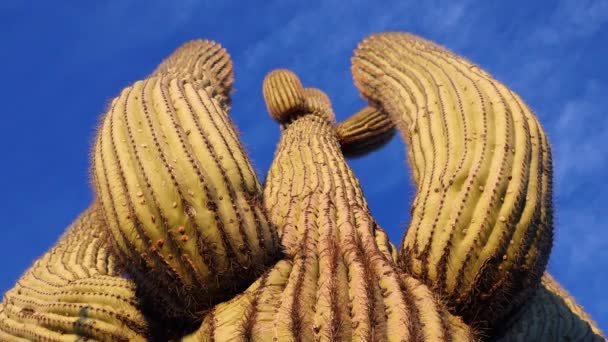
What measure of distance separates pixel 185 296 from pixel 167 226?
0.29 meters

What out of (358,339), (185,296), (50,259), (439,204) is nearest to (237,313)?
(185,296)

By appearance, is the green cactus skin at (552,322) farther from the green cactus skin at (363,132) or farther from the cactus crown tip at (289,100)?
the cactus crown tip at (289,100)

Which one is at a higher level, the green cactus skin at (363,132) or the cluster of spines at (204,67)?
the green cactus skin at (363,132)

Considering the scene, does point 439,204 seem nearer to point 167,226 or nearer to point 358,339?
point 358,339

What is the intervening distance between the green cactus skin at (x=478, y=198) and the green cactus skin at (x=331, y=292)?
5.6 inches

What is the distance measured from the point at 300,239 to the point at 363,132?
370 centimetres

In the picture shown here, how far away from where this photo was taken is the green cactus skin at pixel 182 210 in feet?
9.68

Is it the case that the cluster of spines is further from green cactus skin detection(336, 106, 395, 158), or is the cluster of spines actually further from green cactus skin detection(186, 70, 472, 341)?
green cactus skin detection(336, 106, 395, 158)

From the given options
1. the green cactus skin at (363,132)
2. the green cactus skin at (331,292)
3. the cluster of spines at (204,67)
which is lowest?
the green cactus skin at (331,292)

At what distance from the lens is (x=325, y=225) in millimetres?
3451

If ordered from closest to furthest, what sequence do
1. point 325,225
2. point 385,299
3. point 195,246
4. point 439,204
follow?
point 385,299
point 195,246
point 439,204
point 325,225

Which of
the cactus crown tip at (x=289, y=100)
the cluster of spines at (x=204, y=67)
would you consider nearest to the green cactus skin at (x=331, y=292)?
the cluster of spines at (x=204, y=67)

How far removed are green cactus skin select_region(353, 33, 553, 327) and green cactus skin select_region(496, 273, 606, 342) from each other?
0.52 m

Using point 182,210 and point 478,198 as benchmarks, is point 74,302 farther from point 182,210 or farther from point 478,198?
point 478,198
